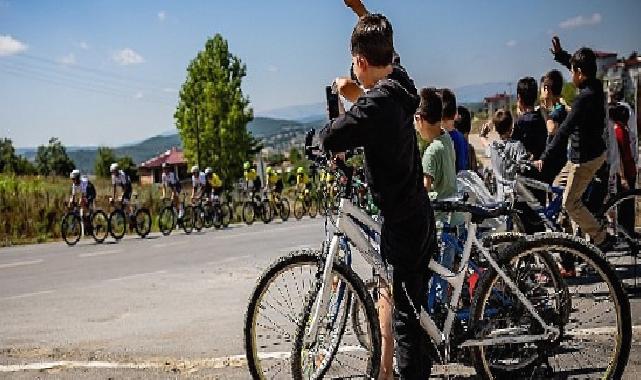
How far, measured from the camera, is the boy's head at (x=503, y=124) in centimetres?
783

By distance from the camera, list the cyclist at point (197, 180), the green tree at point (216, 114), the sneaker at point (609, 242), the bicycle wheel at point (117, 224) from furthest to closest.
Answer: the green tree at point (216, 114) < the cyclist at point (197, 180) < the bicycle wheel at point (117, 224) < the sneaker at point (609, 242)

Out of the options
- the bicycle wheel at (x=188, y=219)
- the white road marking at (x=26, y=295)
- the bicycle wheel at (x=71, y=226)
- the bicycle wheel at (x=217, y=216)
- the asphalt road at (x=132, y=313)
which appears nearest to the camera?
the asphalt road at (x=132, y=313)

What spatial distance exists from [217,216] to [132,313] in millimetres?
17423

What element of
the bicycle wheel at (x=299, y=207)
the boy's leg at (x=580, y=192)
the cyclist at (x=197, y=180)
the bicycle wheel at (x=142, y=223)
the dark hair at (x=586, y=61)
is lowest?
the bicycle wheel at (x=299, y=207)

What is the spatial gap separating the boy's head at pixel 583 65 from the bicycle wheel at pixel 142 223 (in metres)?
16.5

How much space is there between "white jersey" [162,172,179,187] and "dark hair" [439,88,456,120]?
59.2 feet

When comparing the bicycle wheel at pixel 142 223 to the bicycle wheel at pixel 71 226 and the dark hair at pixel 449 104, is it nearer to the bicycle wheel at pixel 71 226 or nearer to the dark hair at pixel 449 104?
the bicycle wheel at pixel 71 226

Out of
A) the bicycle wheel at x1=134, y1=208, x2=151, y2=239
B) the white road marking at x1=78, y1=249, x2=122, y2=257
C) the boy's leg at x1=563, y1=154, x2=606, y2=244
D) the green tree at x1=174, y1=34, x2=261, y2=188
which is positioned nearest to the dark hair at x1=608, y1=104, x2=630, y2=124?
the boy's leg at x1=563, y1=154, x2=606, y2=244

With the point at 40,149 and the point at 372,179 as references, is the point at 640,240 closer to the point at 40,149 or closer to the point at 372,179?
the point at 372,179

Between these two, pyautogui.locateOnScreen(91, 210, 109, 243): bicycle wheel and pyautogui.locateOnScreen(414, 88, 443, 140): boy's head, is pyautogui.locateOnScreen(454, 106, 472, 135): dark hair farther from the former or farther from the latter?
pyautogui.locateOnScreen(91, 210, 109, 243): bicycle wheel

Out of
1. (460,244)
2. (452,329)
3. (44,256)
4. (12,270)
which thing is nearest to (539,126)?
(460,244)

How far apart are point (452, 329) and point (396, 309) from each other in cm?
41

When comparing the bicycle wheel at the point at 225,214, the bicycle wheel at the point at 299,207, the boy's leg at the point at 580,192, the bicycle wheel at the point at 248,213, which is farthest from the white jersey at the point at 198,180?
the boy's leg at the point at 580,192

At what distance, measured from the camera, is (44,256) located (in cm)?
1594
